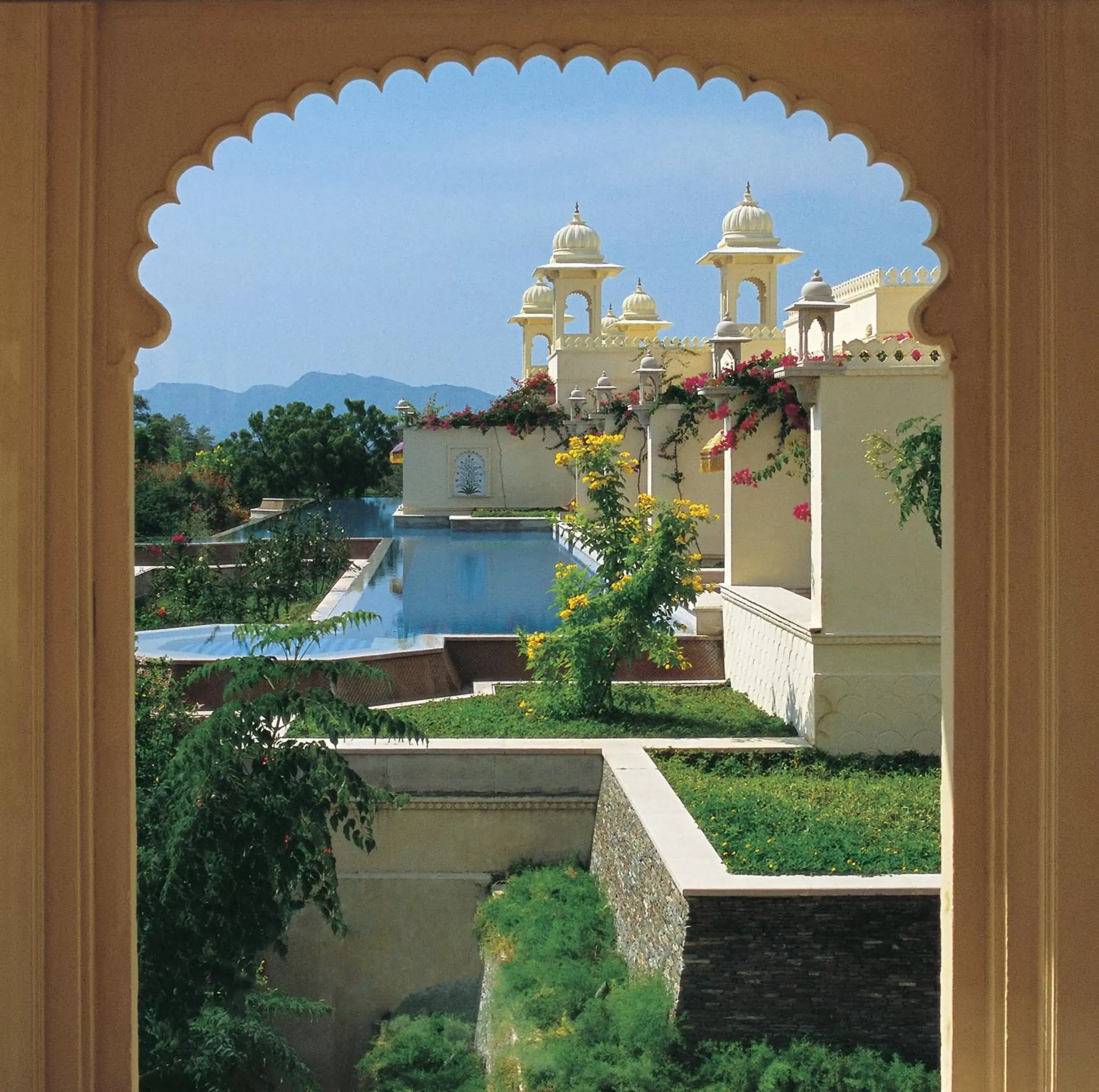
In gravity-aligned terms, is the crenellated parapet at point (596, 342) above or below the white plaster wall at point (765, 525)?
above

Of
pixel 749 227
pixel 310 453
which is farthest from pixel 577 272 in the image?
pixel 310 453

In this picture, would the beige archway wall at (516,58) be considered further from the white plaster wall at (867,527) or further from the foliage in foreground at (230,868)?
the white plaster wall at (867,527)

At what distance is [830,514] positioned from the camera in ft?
23.0

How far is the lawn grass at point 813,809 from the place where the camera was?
5.07 metres

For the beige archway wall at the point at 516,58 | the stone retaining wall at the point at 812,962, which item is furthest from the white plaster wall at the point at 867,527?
the beige archway wall at the point at 516,58

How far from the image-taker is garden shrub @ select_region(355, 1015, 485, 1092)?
17.2 ft

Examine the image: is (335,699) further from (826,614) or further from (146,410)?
(146,410)

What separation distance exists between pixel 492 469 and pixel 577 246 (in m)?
4.17

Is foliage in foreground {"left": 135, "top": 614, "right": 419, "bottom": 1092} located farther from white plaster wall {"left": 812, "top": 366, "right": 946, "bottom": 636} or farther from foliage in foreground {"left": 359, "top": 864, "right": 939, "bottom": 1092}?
white plaster wall {"left": 812, "top": 366, "right": 946, "bottom": 636}

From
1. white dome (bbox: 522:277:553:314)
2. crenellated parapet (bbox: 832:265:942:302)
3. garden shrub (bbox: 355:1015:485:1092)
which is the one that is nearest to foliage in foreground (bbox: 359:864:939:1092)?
garden shrub (bbox: 355:1015:485:1092)

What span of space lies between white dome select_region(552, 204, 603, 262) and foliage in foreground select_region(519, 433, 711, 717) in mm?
16776

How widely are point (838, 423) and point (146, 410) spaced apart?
90.6ft

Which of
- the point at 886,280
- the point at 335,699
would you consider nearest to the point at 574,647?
the point at 335,699

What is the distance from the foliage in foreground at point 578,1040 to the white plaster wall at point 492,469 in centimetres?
1835
